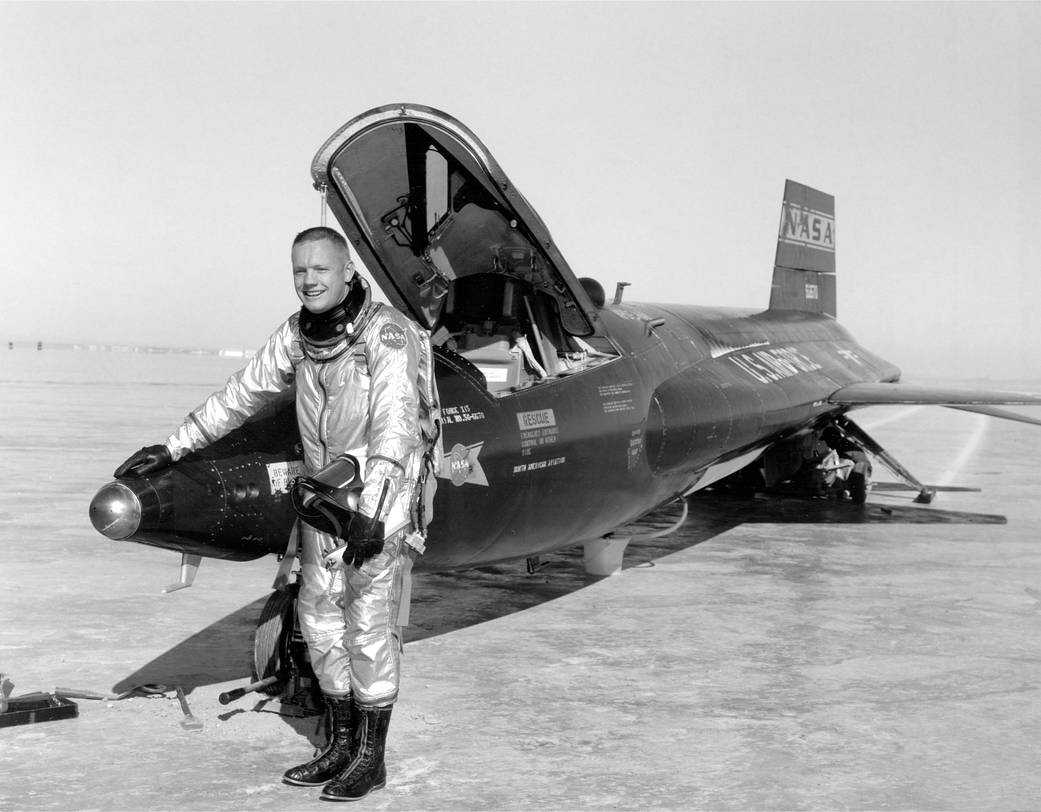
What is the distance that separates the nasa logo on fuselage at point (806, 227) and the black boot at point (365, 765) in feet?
41.0

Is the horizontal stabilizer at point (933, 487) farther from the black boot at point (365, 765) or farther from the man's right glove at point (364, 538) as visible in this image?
the man's right glove at point (364, 538)

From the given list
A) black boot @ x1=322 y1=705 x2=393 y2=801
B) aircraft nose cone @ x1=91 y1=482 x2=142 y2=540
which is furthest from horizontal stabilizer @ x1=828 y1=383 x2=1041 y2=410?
aircraft nose cone @ x1=91 y1=482 x2=142 y2=540

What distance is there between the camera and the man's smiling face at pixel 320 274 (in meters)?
4.87

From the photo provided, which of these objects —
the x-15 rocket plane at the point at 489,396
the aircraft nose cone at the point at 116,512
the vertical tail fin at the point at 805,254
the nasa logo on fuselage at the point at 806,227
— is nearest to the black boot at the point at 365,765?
the x-15 rocket plane at the point at 489,396

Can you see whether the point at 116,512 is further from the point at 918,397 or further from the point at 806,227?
the point at 806,227

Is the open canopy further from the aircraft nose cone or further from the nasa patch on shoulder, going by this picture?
the aircraft nose cone

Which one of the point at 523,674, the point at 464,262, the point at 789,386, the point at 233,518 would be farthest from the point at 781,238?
the point at 233,518

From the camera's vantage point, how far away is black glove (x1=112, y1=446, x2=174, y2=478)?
4914 mm

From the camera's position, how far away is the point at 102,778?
4.71 m

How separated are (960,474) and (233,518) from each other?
1497 cm

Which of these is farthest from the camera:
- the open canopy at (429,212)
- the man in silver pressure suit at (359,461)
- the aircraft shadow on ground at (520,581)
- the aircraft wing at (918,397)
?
the aircraft wing at (918,397)

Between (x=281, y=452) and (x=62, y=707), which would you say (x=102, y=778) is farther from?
(x=281, y=452)

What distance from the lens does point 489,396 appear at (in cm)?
654

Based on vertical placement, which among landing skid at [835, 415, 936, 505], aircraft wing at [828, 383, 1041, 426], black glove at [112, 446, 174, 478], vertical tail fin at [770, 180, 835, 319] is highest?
vertical tail fin at [770, 180, 835, 319]
